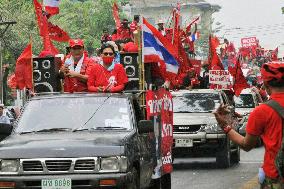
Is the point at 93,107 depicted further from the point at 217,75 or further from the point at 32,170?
the point at 217,75

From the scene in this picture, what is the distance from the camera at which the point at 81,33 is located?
74500mm

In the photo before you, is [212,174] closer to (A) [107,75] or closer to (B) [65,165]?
(A) [107,75]

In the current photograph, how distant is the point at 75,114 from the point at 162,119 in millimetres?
2765

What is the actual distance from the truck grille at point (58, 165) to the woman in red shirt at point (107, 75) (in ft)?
10.0

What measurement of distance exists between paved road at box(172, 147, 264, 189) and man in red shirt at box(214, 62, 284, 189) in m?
9.03

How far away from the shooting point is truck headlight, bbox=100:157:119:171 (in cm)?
1061

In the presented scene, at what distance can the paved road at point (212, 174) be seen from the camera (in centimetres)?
1684

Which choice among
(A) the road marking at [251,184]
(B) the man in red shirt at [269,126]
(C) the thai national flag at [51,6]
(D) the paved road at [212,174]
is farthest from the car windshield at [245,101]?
(B) the man in red shirt at [269,126]

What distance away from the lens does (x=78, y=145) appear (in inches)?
422

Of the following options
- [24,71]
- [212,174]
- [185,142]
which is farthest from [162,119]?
[185,142]

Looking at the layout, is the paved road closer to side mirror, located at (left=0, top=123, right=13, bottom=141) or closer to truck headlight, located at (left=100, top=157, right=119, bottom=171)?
side mirror, located at (left=0, top=123, right=13, bottom=141)

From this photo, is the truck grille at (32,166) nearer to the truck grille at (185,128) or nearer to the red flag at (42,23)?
the red flag at (42,23)

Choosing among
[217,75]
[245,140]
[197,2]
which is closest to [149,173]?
[245,140]

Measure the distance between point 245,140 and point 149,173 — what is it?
5.19 m
